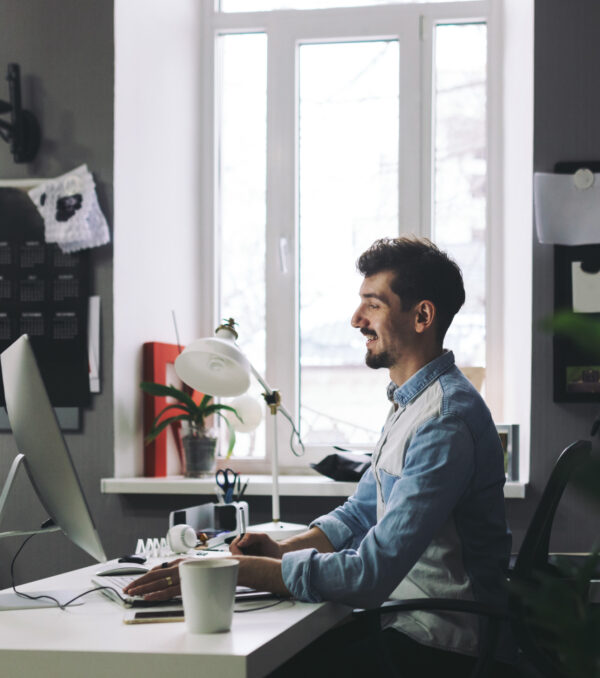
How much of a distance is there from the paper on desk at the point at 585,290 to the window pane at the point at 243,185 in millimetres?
1096

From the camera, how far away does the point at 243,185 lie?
3184 millimetres

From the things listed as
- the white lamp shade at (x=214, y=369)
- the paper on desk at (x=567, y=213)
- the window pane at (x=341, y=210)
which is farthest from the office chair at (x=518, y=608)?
the window pane at (x=341, y=210)

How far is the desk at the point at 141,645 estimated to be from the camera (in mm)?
1031

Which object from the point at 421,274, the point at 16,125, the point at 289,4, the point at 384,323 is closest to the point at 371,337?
the point at 384,323

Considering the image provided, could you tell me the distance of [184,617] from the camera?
4.05 feet

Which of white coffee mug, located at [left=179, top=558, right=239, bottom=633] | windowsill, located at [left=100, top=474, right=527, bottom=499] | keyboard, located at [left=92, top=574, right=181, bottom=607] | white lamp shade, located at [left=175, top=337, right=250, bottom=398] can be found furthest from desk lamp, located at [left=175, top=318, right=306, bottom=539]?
white coffee mug, located at [left=179, top=558, right=239, bottom=633]

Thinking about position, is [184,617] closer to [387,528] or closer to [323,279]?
[387,528]

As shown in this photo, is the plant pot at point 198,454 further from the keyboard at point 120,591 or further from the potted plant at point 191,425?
the keyboard at point 120,591

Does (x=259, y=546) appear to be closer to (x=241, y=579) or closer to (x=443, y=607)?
(x=241, y=579)

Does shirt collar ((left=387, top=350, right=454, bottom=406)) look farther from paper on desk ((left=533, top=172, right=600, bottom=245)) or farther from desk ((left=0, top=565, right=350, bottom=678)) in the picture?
paper on desk ((left=533, top=172, right=600, bottom=245))

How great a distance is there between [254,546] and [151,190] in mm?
1564

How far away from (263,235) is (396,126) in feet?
1.97

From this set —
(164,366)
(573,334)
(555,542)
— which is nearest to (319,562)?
(573,334)

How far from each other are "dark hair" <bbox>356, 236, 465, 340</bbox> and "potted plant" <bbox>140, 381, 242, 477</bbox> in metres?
1.13
